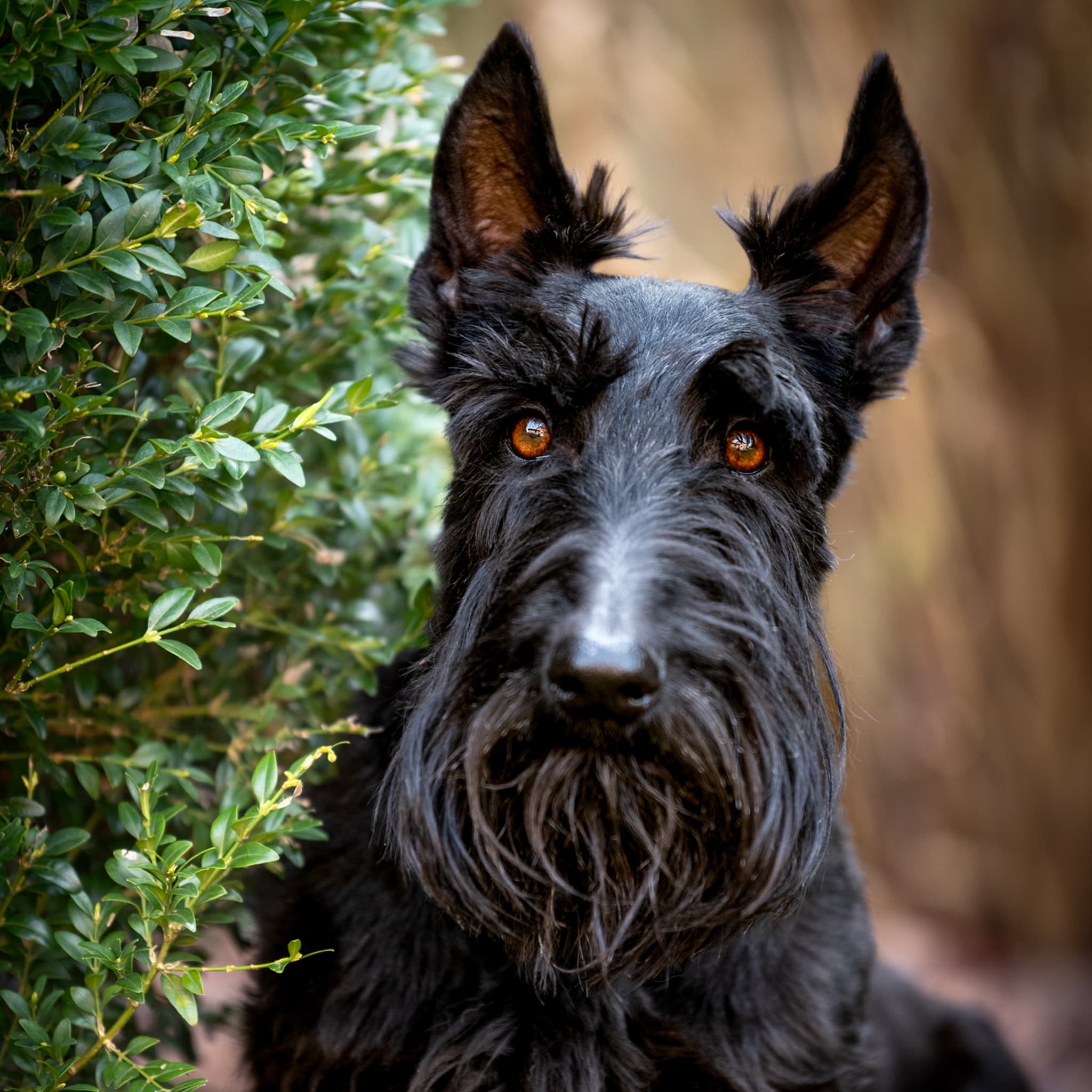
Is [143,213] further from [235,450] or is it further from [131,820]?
[131,820]

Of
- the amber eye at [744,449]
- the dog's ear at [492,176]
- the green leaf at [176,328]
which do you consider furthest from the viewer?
the dog's ear at [492,176]

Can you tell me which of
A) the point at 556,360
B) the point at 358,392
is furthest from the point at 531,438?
the point at 358,392

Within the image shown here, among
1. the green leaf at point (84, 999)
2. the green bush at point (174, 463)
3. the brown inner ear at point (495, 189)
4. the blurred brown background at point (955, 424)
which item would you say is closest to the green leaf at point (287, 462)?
the green bush at point (174, 463)

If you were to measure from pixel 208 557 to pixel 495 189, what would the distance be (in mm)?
1127

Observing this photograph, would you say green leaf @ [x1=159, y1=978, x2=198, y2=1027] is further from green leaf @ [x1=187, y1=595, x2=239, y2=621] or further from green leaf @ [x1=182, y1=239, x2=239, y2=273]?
green leaf @ [x1=187, y1=595, x2=239, y2=621]

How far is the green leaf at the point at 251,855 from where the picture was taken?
6.57 feet

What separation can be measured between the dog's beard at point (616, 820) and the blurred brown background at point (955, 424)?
2.97 m

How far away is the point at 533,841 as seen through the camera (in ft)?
6.81

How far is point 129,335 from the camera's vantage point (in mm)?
2047

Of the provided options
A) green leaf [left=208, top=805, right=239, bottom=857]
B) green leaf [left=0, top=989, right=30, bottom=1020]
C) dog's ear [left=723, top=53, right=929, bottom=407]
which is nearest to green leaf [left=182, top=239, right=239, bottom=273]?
green leaf [left=208, top=805, right=239, bottom=857]

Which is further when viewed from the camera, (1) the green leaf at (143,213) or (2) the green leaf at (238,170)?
(2) the green leaf at (238,170)

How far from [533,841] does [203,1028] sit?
1878 mm

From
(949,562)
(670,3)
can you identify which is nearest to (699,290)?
(949,562)

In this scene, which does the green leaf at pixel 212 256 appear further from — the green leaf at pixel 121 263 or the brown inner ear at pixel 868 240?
the brown inner ear at pixel 868 240
